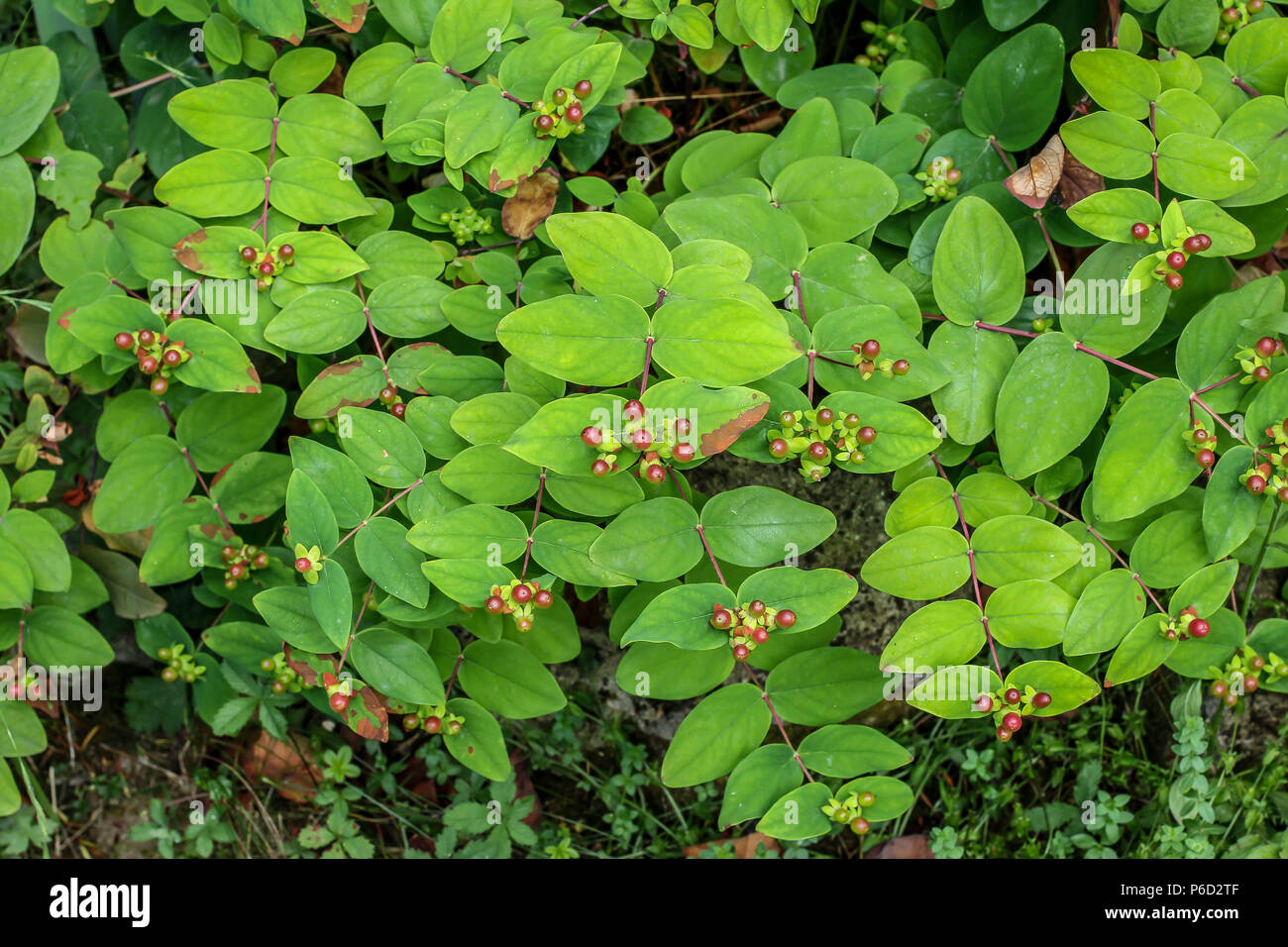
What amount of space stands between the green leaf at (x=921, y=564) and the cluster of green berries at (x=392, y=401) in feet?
3.70

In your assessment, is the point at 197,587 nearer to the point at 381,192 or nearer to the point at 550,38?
the point at 381,192

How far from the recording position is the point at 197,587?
2482 mm

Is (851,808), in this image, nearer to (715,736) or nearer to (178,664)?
(715,736)

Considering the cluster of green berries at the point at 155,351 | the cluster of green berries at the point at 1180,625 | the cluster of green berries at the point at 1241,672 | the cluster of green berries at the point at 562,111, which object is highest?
the cluster of green berries at the point at 562,111

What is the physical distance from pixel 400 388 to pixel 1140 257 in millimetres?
1722

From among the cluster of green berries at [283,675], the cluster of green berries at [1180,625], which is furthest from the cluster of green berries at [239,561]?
the cluster of green berries at [1180,625]

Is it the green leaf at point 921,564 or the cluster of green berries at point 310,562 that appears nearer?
the cluster of green berries at point 310,562

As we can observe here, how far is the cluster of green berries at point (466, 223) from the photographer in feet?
7.60

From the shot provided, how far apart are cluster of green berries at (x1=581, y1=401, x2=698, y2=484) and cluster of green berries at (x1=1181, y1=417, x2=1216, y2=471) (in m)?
1.07

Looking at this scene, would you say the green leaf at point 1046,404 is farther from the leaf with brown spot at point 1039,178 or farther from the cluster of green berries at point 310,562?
the cluster of green berries at point 310,562

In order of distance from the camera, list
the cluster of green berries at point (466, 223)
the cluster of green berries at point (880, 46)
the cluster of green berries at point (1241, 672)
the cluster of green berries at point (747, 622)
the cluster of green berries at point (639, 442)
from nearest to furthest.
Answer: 1. the cluster of green berries at point (639, 442)
2. the cluster of green berries at point (747, 622)
3. the cluster of green berries at point (1241, 672)
4. the cluster of green berries at point (466, 223)
5. the cluster of green berries at point (880, 46)

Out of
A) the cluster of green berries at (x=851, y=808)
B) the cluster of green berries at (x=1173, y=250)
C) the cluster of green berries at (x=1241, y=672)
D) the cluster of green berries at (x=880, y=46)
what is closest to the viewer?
the cluster of green berries at (x=1173, y=250)

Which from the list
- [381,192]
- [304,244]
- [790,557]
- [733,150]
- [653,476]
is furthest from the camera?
[381,192]

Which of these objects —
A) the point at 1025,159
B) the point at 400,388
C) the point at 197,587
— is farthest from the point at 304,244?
the point at 1025,159
